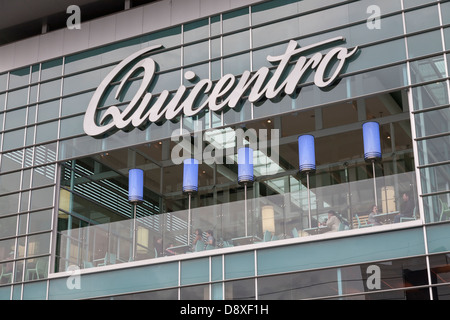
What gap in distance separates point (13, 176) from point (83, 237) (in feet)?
12.0

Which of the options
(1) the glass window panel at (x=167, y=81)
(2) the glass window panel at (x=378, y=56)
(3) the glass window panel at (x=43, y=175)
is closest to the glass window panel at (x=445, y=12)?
(2) the glass window panel at (x=378, y=56)

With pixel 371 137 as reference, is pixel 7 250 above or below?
below

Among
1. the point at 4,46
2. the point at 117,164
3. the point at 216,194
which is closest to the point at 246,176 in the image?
the point at 216,194

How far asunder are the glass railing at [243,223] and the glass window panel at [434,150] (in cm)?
76

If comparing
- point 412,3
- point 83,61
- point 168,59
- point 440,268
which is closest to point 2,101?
point 83,61

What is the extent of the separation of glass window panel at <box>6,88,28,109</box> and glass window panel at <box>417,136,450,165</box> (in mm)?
14019

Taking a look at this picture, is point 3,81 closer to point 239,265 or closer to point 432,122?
point 239,265

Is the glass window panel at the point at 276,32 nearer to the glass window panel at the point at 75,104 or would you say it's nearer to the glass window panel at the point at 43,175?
the glass window panel at the point at 75,104

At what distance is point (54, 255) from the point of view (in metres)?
25.8

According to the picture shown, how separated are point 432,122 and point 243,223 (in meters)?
6.09

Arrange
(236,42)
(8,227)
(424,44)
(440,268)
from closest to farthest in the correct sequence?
(440,268) < (424,44) < (236,42) < (8,227)

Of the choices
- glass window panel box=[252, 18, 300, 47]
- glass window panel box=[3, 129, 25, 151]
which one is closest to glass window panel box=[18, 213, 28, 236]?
glass window panel box=[3, 129, 25, 151]

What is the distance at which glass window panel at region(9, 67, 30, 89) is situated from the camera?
29031 mm

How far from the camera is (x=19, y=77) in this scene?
2919cm
